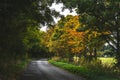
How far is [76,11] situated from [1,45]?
20.5 metres

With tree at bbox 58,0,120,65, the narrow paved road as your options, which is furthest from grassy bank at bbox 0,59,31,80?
tree at bbox 58,0,120,65

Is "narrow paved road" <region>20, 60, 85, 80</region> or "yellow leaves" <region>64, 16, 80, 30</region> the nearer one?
"narrow paved road" <region>20, 60, 85, 80</region>

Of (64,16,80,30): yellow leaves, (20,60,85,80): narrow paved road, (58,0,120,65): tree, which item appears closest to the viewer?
(58,0,120,65): tree

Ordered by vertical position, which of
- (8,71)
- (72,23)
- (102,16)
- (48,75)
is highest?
(72,23)

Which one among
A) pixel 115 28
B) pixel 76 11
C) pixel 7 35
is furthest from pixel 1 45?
pixel 115 28

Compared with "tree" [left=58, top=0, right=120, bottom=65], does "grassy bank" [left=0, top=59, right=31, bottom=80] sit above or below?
below

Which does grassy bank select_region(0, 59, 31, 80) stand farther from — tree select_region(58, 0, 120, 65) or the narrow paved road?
tree select_region(58, 0, 120, 65)

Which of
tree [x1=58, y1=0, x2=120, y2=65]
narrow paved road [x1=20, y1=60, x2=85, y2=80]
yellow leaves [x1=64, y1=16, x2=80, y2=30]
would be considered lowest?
narrow paved road [x1=20, y1=60, x2=85, y2=80]

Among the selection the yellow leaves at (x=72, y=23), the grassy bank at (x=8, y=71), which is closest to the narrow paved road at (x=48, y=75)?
the grassy bank at (x=8, y=71)

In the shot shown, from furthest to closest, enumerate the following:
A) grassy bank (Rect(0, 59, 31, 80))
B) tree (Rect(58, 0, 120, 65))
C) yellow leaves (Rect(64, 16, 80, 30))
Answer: yellow leaves (Rect(64, 16, 80, 30)) → tree (Rect(58, 0, 120, 65)) → grassy bank (Rect(0, 59, 31, 80))

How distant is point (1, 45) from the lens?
11.1 meters

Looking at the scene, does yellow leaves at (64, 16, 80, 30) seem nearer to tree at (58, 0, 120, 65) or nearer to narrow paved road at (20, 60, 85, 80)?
narrow paved road at (20, 60, 85, 80)

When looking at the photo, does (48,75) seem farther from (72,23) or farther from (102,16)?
(72,23)

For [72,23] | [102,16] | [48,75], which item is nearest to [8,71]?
[48,75]
